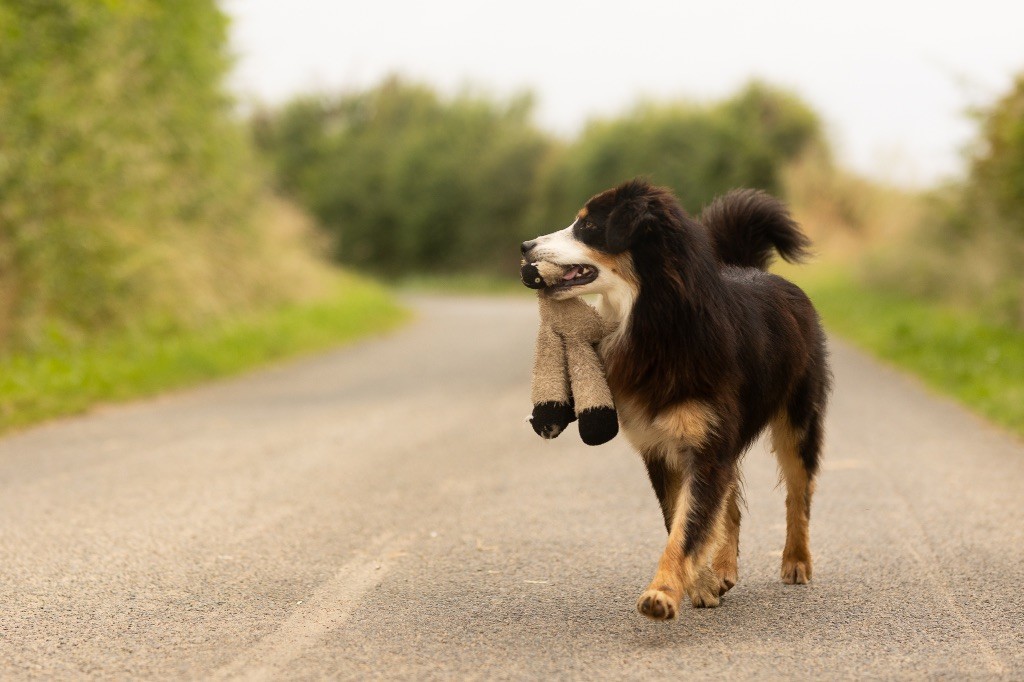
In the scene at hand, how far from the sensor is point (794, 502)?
517cm

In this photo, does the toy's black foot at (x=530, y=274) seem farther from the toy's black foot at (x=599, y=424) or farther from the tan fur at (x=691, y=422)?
the tan fur at (x=691, y=422)

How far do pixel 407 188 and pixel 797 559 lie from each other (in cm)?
5462

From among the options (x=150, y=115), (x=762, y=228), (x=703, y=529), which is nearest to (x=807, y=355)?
(x=762, y=228)

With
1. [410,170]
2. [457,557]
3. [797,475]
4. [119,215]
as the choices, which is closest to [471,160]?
[410,170]

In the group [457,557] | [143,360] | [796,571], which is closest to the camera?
[796,571]

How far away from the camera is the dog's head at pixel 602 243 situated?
4.25 metres

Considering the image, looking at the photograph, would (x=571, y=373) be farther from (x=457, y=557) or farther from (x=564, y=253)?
(x=457, y=557)

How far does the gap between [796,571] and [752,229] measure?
1.61m

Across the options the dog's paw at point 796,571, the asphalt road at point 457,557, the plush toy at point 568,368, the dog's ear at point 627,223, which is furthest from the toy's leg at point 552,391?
the dog's paw at point 796,571

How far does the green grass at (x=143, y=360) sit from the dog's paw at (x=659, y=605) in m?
7.36

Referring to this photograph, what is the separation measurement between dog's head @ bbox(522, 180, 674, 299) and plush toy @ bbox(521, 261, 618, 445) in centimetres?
4

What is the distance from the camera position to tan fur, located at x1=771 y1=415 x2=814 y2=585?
5.05 m

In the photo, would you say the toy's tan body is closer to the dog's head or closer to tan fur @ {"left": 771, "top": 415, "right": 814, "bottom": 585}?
the dog's head

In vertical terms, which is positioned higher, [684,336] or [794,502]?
[684,336]
